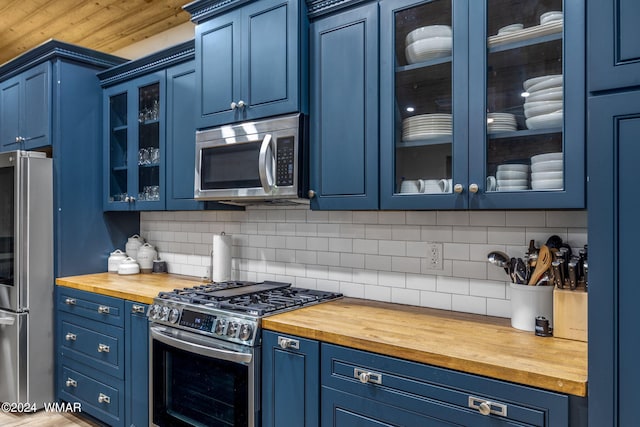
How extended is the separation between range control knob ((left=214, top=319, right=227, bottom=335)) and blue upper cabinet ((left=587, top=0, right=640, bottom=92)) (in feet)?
5.23

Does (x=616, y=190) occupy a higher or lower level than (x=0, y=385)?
higher

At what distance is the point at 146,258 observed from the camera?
11.0ft

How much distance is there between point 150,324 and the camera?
2406 millimetres

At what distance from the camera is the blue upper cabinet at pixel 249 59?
2166 mm

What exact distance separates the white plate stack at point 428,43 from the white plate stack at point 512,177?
1.64 ft

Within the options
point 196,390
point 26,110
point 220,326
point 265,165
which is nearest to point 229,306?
point 220,326

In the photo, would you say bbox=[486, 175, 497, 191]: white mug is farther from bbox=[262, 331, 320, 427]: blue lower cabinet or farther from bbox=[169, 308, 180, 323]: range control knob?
bbox=[169, 308, 180, 323]: range control knob

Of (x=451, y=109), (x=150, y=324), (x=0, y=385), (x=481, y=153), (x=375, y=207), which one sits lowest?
(x=0, y=385)

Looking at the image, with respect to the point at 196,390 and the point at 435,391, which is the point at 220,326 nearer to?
the point at 196,390

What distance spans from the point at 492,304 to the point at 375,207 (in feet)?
2.12

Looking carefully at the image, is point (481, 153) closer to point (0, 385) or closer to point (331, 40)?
point (331, 40)

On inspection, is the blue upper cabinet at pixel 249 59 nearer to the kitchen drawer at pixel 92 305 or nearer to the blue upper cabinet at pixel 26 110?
the kitchen drawer at pixel 92 305

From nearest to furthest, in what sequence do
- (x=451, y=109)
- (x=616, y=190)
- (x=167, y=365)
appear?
(x=616, y=190) → (x=451, y=109) → (x=167, y=365)

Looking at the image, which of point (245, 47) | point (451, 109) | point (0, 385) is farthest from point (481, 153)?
point (0, 385)
